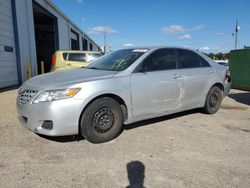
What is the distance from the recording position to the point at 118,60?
16.6ft

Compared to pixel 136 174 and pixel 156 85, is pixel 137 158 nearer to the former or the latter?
pixel 136 174

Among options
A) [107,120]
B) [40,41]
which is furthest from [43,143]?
[40,41]

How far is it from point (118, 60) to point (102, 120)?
4.46ft

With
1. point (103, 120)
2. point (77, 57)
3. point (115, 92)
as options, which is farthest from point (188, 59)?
point (77, 57)

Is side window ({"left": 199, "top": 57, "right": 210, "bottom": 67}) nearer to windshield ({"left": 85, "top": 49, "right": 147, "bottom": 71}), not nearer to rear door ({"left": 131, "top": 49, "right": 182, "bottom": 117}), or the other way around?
rear door ({"left": 131, "top": 49, "right": 182, "bottom": 117})

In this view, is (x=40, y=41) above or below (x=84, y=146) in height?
above

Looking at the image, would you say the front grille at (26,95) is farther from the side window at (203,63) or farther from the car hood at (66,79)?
the side window at (203,63)

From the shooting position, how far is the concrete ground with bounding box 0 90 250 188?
3.12m

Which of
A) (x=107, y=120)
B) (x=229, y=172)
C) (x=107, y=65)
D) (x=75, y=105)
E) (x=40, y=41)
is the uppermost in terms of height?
(x=40, y=41)

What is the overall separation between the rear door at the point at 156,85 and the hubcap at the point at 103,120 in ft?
1.60

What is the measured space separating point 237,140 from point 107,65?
2702 millimetres

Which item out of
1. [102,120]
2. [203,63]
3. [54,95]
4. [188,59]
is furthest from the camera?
[203,63]

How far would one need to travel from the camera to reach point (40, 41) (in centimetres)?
3178

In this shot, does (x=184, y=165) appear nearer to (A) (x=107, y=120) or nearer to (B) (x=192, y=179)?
(B) (x=192, y=179)
